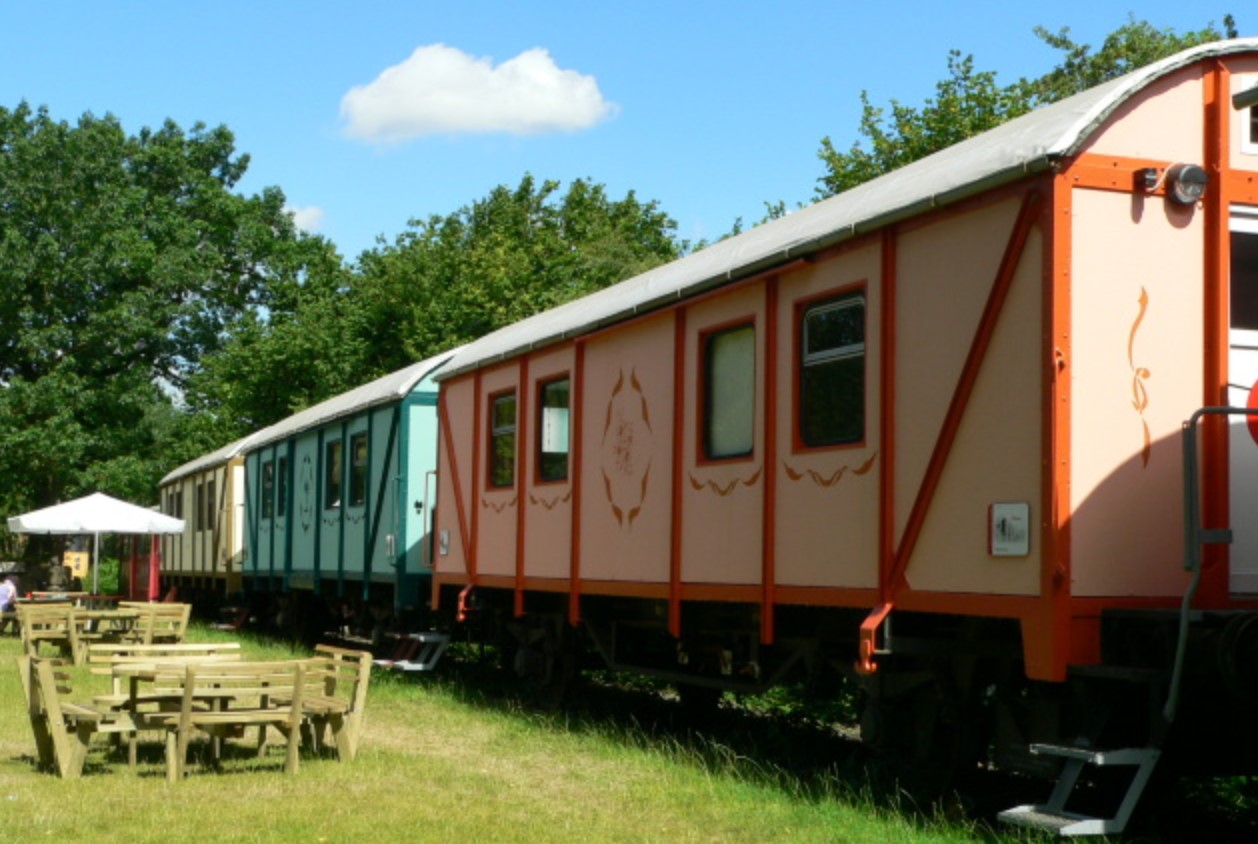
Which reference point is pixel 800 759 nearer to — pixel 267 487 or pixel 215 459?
pixel 267 487

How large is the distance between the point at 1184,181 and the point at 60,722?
273 inches

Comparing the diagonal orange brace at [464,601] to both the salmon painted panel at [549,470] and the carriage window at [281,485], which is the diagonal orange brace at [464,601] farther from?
the carriage window at [281,485]

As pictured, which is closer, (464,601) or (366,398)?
(464,601)

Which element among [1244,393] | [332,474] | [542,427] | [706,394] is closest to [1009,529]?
[1244,393]

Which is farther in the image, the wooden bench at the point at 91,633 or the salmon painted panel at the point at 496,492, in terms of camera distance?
the wooden bench at the point at 91,633

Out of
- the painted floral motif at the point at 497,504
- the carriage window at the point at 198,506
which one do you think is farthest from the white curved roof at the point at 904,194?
the carriage window at the point at 198,506

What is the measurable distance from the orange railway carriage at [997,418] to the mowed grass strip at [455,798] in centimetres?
88

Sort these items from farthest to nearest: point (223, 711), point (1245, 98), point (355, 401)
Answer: point (355, 401)
point (223, 711)
point (1245, 98)

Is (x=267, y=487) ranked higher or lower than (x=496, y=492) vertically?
higher

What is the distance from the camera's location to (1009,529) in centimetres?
802

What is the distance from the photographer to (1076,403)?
308 inches

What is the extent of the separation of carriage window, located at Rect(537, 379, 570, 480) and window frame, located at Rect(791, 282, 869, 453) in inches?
159

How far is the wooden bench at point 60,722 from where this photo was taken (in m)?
10.4

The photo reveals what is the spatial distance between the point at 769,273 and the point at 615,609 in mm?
4305
